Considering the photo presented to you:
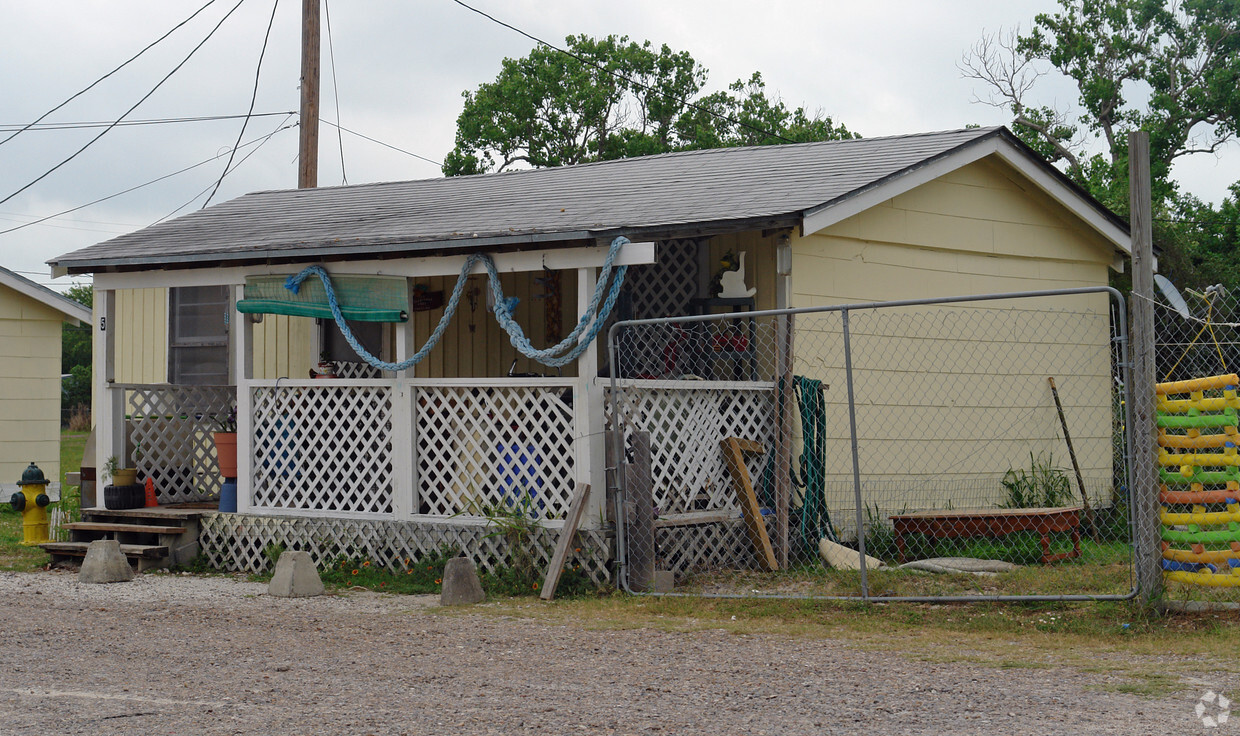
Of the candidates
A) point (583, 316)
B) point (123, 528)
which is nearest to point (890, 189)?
point (583, 316)

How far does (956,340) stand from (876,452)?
1.36m

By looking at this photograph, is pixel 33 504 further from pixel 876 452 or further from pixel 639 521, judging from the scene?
pixel 876 452

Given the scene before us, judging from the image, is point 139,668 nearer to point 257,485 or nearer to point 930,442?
point 257,485

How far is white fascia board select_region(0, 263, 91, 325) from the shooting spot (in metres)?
16.6

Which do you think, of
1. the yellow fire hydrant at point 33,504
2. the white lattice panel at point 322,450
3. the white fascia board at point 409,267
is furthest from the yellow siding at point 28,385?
the white lattice panel at point 322,450

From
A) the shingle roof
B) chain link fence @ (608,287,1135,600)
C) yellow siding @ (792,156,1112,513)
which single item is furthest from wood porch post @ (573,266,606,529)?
yellow siding @ (792,156,1112,513)

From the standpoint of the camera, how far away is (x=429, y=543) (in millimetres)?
9812

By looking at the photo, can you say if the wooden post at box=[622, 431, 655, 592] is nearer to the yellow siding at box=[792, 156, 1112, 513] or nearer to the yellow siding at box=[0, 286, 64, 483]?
the yellow siding at box=[792, 156, 1112, 513]

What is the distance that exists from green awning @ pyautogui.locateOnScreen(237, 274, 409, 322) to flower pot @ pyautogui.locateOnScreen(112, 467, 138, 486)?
77.6 inches

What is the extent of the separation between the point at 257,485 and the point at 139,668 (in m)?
4.25

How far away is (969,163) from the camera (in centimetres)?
1111

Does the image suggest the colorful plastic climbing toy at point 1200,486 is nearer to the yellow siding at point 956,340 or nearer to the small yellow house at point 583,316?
the small yellow house at point 583,316

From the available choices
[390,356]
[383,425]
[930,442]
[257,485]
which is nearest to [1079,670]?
[930,442]

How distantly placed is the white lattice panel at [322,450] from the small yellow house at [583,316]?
0.03 metres
